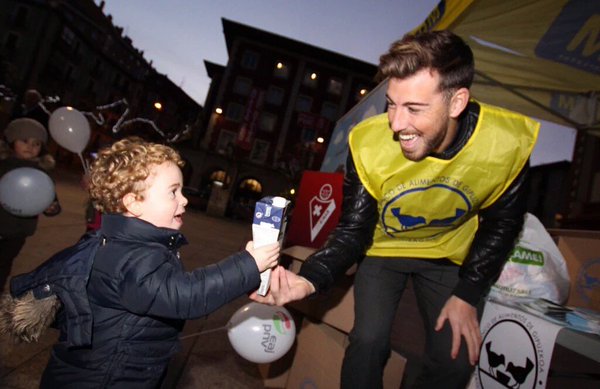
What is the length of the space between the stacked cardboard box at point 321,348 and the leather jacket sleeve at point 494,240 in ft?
1.89

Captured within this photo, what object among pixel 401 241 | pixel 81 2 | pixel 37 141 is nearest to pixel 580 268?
pixel 401 241

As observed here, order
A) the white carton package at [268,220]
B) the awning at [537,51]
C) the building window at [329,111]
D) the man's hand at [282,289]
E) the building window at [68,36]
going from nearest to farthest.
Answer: the white carton package at [268,220] → the man's hand at [282,289] → the awning at [537,51] → the building window at [329,111] → the building window at [68,36]

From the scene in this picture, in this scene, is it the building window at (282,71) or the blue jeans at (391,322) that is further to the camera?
the building window at (282,71)

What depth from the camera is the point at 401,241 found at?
6.15 ft

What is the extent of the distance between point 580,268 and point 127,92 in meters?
51.2

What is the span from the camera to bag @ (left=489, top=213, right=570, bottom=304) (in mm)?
1827

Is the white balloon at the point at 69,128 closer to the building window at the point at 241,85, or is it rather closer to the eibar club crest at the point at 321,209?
the eibar club crest at the point at 321,209

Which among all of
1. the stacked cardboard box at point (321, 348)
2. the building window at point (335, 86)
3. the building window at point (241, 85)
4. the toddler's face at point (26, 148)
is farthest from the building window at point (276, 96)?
the stacked cardboard box at point (321, 348)

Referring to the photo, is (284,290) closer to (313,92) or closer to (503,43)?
(503,43)

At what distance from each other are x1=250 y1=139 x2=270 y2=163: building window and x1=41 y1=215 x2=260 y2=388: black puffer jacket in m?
26.8

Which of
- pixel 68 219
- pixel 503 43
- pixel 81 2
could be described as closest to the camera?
pixel 503 43

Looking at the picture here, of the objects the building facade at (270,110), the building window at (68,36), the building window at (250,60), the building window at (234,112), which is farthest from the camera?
the building window at (68,36)

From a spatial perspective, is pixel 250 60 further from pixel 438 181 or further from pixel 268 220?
pixel 268 220

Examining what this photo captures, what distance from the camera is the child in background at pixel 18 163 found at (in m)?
2.69
